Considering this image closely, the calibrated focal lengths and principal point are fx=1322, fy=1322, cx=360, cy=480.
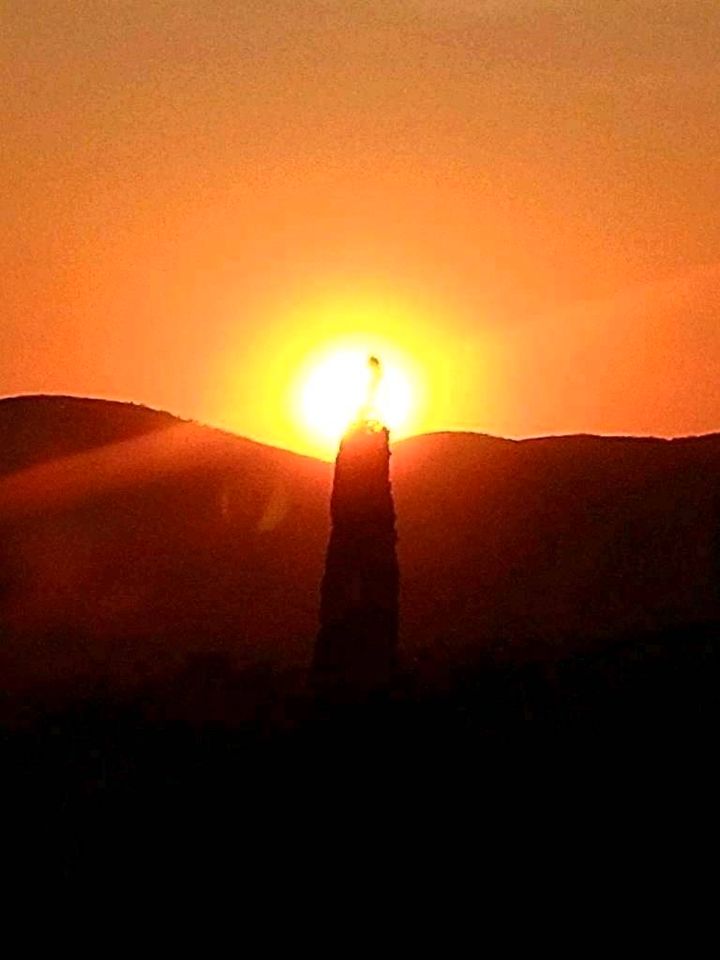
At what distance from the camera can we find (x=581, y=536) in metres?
17.4

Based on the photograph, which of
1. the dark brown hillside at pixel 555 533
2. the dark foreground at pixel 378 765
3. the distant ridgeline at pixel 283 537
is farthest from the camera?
the dark brown hillside at pixel 555 533

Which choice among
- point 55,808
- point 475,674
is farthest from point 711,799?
point 55,808

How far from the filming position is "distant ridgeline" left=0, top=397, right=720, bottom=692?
50.0 feet

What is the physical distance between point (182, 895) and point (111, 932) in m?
0.52

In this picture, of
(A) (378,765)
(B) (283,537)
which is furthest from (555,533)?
(A) (378,765)

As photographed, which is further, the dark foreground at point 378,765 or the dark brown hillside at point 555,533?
the dark brown hillside at point 555,533

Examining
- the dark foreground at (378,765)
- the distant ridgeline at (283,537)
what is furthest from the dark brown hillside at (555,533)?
the dark foreground at (378,765)

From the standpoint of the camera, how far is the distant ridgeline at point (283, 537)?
1524cm

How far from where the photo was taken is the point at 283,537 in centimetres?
1766

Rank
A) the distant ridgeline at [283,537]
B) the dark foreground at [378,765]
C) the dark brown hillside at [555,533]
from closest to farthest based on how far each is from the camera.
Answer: the dark foreground at [378,765] < the distant ridgeline at [283,537] < the dark brown hillside at [555,533]

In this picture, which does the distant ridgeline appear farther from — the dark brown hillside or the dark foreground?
the dark foreground

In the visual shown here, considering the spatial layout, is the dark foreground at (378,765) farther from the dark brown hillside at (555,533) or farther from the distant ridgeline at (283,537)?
the dark brown hillside at (555,533)

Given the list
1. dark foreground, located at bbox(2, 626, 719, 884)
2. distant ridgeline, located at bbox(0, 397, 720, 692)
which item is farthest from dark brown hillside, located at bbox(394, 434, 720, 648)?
dark foreground, located at bbox(2, 626, 719, 884)

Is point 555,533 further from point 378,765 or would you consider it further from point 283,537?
point 378,765
